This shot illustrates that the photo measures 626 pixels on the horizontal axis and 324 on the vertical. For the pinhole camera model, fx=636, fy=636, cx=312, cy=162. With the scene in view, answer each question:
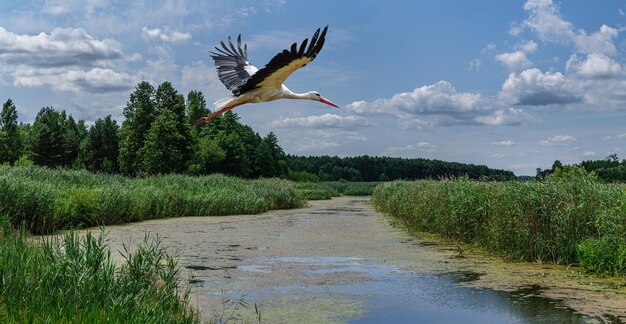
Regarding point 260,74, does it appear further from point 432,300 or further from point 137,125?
point 137,125

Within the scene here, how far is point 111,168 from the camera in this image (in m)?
62.8

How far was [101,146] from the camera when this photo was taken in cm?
6506

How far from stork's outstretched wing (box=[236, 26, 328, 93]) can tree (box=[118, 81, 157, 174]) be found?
125ft

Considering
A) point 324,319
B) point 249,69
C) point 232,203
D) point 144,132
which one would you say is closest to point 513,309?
point 324,319

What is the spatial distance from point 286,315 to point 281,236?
829 cm

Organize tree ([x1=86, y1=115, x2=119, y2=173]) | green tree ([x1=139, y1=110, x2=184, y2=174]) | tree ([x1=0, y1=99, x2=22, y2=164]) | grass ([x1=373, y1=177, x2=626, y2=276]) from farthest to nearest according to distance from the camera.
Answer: tree ([x1=86, y1=115, x2=119, y2=173])
tree ([x1=0, y1=99, x2=22, y2=164])
green tree ([x1=139, y1=110, x2=184, y2=174])
grass ([x1=373, y1=177, x2=626, y2=276])

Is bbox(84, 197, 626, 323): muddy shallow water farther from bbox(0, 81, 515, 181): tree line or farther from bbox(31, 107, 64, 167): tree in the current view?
bbox(31, 107, 64, 167): tree

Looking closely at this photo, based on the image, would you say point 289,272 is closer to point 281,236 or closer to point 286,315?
point 286,315

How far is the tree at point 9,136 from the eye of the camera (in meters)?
55.2

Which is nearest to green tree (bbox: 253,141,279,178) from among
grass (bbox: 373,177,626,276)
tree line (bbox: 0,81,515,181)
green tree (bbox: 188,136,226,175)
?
tree line (bbox: 0,81,515,181)

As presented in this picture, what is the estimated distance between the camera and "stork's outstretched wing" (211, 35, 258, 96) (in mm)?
10217

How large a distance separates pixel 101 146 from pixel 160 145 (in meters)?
25.1

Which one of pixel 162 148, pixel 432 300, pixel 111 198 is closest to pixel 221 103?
pixel 432 300

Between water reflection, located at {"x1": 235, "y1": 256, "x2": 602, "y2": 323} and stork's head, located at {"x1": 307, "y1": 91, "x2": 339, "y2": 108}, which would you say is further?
stork's head, located at {"x1": 307, "y1": 91, "x2": 339, "y2": 108}
